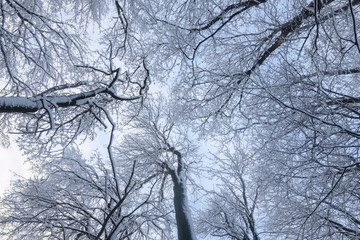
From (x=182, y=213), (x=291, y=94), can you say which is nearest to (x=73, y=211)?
(x=182, y=213)

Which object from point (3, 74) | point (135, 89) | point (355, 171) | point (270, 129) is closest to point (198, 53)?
point (135, 89)

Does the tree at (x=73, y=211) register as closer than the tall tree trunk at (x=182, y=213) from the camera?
Yes

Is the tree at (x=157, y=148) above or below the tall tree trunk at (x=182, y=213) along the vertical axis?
above

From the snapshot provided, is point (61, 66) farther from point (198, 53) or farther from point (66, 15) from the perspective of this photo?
point (198, 53)

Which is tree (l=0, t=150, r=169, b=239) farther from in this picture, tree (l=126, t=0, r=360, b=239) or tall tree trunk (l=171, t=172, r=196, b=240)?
tree (l=126, t=0, r=360, b=239)

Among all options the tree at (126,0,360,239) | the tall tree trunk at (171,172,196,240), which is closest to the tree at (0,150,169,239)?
the tall tree trunk at (171,172,196,240)

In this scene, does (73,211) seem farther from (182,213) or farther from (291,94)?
(291,94)

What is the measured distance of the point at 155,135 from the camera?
6.67m

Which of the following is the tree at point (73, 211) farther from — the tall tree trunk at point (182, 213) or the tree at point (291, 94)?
the tree at point (291, 94)

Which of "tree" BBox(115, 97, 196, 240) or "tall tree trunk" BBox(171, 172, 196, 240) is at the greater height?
"tree" BBox(115, 97, 196, 240)

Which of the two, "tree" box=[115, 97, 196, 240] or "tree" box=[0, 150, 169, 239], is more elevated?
"tree" box=[115, 97, 196, 240]

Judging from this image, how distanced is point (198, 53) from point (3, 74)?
4.87m

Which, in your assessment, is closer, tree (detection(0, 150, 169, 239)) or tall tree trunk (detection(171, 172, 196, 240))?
tree (detection(0, 150, 169, 239))

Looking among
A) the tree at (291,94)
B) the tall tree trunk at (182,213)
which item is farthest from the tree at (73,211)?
the tree at (291,94)
